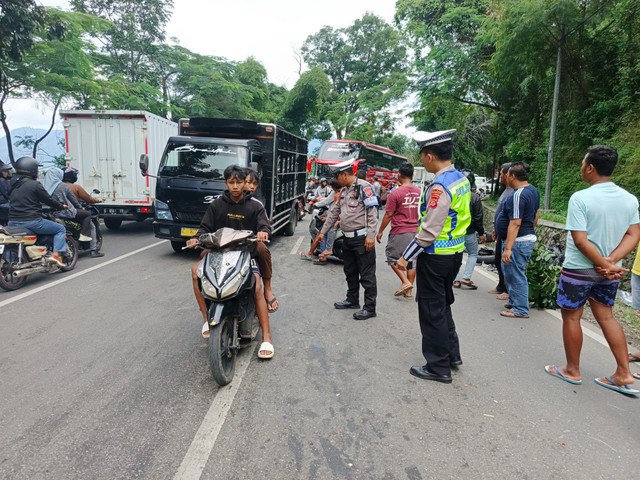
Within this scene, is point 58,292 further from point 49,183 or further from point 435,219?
point 435,219

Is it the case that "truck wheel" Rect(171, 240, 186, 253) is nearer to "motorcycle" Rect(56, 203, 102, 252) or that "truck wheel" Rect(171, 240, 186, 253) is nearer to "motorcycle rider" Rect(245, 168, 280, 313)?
"motorcycle" Rect(56, 203, 102, 252)

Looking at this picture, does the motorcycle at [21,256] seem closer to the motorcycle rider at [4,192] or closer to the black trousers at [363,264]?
the motorcycle rider at [4,192]

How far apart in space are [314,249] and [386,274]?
1453 mm

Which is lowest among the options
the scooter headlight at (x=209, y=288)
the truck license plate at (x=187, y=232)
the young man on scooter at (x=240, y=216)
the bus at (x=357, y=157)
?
the truck license plate at (x=187, y=232)

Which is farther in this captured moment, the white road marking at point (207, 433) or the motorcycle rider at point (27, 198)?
the motorcycle rider at point (27, 198)

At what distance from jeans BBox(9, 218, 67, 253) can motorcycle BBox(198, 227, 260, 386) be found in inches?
170

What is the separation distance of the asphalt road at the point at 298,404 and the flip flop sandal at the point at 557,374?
66 millimetres

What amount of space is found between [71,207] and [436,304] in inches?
271

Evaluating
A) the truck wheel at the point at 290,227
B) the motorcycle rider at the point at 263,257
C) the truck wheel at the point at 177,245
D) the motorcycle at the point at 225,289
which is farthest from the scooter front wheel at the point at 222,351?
the truck wheel at the point at 290,227

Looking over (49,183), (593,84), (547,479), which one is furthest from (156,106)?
(547,479)

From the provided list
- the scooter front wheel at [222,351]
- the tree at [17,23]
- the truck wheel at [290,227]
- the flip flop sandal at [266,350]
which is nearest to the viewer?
the scooter front wheel at [222,351]

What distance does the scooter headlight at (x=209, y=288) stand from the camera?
3344 mm

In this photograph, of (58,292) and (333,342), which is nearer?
(333,342)

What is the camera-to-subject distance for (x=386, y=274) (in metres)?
7.67
